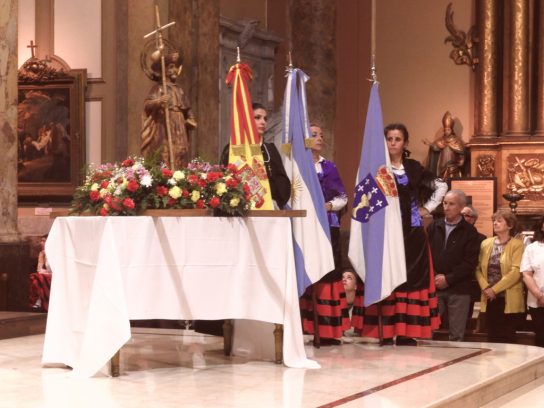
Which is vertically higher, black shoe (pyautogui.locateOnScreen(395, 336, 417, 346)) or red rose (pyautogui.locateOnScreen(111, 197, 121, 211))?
red rose (pyautogui.locateOnScreen(111, 197, 121, 211))

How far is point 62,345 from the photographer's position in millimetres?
6516

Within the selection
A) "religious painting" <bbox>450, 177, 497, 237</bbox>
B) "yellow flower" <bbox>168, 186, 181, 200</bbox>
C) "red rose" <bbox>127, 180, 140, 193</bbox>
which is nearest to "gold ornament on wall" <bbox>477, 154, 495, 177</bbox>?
"religious painting" <bbox>450, 177, 497, 237</bbox>

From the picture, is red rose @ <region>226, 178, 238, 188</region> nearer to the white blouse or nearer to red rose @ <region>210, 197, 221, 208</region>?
red rose @ <region>210, 197, 221, 208</region>

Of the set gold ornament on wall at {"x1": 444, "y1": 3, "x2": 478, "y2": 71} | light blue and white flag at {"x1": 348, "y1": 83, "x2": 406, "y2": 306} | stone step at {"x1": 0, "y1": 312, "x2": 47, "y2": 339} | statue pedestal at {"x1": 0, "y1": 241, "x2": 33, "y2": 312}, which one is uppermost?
gold ornament on wall at {"x1": 444, "y1": 3, "x2": 478, "y2": 71}

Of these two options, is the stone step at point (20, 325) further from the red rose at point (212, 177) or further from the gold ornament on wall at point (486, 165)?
the gold ornament on wall at point (486, 165)

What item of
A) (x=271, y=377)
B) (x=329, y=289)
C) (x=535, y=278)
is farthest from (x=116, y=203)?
(x=535, y=278)

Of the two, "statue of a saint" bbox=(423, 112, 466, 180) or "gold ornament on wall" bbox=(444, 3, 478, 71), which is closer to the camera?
"statue of a saint" bbox=(423, 112, 466, 180)

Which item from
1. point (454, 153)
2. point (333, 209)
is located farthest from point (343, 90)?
point (333, 209)

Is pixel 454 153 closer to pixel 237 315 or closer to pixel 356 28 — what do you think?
pixel 356 28

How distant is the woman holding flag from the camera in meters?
7.90

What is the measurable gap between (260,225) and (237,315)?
21.9 inches

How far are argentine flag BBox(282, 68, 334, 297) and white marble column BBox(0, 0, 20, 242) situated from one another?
3148 millimetres

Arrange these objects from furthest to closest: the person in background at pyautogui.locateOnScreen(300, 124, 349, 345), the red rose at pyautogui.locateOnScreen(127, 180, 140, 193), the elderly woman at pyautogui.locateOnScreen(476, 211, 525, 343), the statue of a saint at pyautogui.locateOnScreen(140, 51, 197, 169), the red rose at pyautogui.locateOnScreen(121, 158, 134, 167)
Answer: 1. the statue of a saint at pyautogui.locateOnScreen(140, 51, 197, 169)
2. the elderly woman at pyautogui.locateOnScreen(476, 211, 525, 343)
3. the person in background at pyautogui.locateOnScreen(300, 124, 349, 345)
4. the red rose at pyautogui.locateOnScreen(121, 158, 134, 167)
5. the red rose at pyautogui.locateOnScreen(127, 180, 140, 193)

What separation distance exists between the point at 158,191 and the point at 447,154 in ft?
35.2
